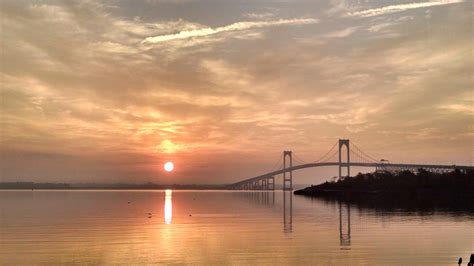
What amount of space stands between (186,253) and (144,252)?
2058mm

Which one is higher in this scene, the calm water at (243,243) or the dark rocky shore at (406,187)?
the dark rocky shore at (406,187)

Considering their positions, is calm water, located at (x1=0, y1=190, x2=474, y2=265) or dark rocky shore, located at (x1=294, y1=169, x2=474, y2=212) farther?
Result: dark rocky shore, located at (x1=294, y1=169, x2=474, y2=212)

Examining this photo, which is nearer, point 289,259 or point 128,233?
point 289,259

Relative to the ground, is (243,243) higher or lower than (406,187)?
lower

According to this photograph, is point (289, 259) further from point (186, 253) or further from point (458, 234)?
point (458, 234)

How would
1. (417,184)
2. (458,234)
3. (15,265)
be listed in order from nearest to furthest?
1. (15,265)
2. (458,234)
3. (417,184)

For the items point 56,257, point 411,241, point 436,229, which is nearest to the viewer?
point 56,257

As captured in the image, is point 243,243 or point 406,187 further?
point 406,187

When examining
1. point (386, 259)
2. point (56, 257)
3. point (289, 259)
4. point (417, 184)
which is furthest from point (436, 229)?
point (417, 184)

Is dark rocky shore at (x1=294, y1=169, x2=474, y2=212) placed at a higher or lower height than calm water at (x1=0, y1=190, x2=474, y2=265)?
higher

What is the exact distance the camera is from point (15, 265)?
74.3 feet

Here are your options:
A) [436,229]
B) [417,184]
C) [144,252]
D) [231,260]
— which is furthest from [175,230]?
[417,184]

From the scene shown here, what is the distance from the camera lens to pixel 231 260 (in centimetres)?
2372

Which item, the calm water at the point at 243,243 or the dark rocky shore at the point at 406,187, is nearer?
the calm water at the point at 243,243
